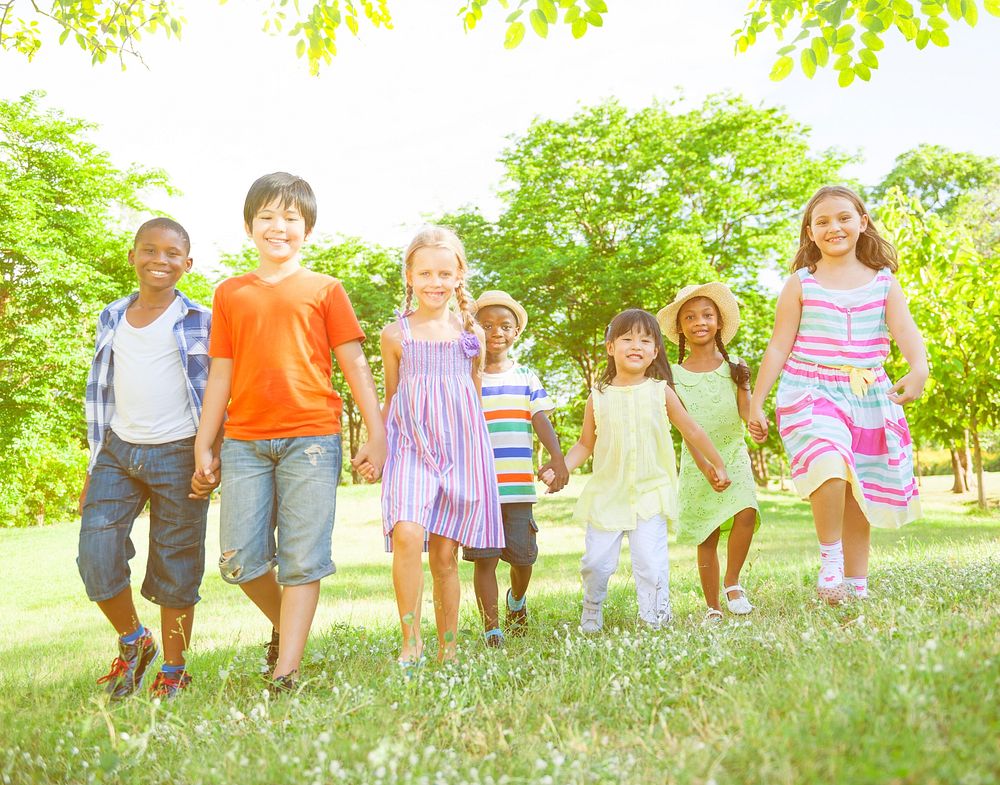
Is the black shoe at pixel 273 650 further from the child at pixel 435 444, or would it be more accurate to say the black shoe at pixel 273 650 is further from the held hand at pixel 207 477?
the held hand at pixel 207 477

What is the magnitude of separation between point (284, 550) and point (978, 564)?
4383 mm

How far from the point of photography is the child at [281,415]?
419 centimetres

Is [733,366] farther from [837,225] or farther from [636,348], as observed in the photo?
[837,225]

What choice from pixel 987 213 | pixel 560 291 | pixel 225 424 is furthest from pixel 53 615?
pixel 987 213

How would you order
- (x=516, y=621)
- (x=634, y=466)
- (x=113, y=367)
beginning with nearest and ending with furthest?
(x=113, y=367), (x=634, y=466), (x=516, y=621)

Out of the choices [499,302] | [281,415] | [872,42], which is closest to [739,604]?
[499,302]

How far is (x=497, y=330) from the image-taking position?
5633 millimetres

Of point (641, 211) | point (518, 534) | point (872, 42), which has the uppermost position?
point (641, 211)

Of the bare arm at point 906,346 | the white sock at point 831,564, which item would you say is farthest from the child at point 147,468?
the bare arm at point 906,346

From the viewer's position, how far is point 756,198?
82.4ft

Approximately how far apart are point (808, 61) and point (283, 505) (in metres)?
4.42

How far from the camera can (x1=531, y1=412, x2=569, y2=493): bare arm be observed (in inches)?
204

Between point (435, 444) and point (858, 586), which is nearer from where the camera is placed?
point (435, 444)

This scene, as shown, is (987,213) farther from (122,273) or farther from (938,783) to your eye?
(938,783)
